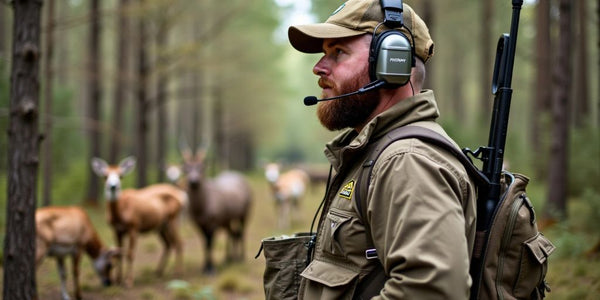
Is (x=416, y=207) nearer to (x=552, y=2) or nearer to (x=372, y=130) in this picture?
(x=372, y=130)

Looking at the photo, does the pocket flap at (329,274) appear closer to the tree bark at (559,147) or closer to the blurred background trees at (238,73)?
the blurred background trees at (238,73)

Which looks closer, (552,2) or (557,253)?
(557,253)

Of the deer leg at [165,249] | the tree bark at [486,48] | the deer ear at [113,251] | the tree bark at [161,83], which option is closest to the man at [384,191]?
the deer ear at [113,251]

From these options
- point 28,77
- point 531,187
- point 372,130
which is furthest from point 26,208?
point 531,187

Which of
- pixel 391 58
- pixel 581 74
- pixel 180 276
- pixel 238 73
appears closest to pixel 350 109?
pixel 391 58

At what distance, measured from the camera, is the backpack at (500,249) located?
1.99 meters

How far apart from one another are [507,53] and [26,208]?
4051 millimetres

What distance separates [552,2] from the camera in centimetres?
1255

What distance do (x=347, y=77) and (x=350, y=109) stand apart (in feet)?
0.45

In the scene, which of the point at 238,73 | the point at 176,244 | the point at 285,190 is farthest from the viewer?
the point at 238,73

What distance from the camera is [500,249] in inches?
79.4

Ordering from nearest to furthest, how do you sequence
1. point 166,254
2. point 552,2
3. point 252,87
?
point 166,254
point 552,2
point 252,87

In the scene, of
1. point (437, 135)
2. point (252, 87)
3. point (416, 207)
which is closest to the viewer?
point (416, 207)

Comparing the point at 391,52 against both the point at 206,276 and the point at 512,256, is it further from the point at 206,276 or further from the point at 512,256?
the point at 206,276
